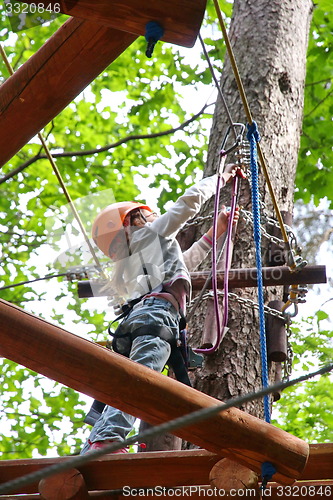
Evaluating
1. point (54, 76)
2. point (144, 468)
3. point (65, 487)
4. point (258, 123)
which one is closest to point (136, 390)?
point (144, 468)

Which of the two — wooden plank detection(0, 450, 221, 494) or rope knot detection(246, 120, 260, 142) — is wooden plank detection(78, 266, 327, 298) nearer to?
rope knot detection(246, 120, 260, 142)

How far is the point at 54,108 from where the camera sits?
2.06 m

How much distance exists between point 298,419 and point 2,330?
6.39m

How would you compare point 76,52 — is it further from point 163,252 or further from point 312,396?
point 312,396

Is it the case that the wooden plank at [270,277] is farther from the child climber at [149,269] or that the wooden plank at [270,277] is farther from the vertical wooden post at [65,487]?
the vertical wooden post at [65,487]

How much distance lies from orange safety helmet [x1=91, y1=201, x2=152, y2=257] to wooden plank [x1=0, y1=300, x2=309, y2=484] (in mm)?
1650

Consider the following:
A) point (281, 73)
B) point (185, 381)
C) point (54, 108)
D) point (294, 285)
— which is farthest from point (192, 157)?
point (54, 108)

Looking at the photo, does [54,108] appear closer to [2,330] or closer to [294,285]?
[2,330]

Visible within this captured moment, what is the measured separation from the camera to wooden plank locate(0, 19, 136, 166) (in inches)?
77.6

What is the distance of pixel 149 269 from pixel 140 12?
1.64 metres

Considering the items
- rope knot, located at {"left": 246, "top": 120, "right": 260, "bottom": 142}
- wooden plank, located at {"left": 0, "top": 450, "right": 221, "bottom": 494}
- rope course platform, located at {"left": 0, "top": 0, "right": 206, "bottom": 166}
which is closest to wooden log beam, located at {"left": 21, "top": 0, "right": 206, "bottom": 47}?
rope course platform, located at {"left": 0, "top": 0, "right": 206, "bottom": 166}

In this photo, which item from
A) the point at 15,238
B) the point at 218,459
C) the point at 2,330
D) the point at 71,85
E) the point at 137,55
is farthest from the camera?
the point at 137,55

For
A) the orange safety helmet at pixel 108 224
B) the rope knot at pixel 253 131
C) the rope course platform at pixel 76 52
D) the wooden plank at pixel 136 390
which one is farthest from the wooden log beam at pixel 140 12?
the orange safety helmet at pixel 108 224

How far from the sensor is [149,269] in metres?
3.32
